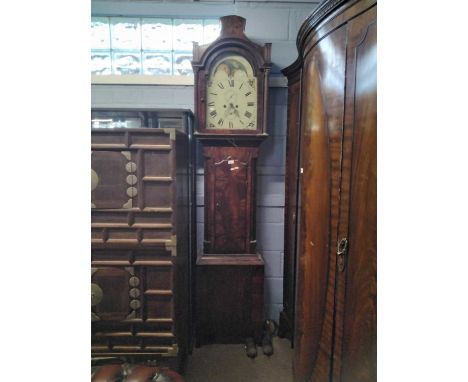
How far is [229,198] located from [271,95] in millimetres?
803

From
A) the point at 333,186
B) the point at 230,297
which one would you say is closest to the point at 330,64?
the point at 333,186

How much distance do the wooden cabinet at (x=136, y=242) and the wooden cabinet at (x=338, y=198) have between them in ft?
2.20

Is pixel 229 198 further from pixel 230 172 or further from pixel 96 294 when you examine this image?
pixel 96 294

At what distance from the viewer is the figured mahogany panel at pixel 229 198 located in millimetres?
1748

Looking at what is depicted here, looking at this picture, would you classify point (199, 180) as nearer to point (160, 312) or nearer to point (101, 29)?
point (160, 312)

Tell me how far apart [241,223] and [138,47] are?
145 centimetres

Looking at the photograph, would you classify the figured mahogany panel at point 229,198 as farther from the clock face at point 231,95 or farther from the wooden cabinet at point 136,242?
the wooden cabinet at point 136,242

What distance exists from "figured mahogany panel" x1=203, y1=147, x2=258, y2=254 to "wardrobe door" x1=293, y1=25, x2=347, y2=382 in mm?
687

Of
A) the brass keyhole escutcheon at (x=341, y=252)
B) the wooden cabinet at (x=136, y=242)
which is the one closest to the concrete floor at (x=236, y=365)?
the wooden cabinet at (x=136, y=242)

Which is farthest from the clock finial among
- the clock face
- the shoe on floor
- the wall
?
the shoe on floor

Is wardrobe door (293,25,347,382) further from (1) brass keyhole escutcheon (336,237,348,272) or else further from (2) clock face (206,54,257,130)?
(2) clock face (206,54,257,130)

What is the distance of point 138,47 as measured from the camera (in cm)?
197

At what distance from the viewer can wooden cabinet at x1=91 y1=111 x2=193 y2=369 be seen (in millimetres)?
1336
